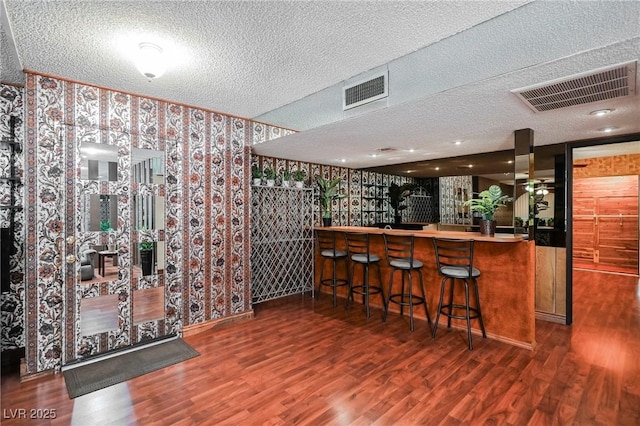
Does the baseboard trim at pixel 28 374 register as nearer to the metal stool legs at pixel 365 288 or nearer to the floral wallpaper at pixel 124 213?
the floral wallpaper at pixel 124 213

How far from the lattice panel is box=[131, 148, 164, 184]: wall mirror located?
147 cm

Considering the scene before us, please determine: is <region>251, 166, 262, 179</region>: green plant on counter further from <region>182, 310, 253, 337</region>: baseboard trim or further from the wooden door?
the wooden door

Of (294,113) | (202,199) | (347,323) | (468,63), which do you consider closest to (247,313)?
(347,323)

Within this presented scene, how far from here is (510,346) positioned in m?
3.21

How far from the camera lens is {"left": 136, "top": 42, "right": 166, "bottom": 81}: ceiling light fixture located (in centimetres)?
218

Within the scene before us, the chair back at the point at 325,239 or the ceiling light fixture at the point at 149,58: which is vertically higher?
the ceiling light fixture at the point at 149,58

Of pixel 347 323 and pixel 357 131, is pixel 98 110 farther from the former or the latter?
pixel 347 323

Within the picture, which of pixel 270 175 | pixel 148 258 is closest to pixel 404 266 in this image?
pixel 270 175

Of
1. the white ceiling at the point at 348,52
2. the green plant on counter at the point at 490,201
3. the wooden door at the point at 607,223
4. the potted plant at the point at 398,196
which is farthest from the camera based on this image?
the potted plant at the point at 398,196

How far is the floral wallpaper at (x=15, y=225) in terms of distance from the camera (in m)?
2.82

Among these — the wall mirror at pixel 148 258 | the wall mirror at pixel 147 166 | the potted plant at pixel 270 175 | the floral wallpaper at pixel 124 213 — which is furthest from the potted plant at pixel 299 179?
the wall mirror at pixel 148 258

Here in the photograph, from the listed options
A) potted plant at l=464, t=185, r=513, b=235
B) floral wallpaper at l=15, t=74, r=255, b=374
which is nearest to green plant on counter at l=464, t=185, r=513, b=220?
potted plant at l=464, t=185, r=513, b=235

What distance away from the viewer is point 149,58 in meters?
2.19

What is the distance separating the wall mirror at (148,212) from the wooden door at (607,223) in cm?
814
